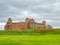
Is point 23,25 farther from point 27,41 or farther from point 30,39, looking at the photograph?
point 27,41

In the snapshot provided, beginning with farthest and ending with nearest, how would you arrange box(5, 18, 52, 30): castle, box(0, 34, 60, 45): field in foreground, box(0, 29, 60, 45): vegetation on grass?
A: box(5, 18, 52, 30): castle < box(0, 29, 60, 45): vegetation on grass < box(0, 34, 60, 45): field in foreground

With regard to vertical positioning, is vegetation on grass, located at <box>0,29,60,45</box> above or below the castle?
below

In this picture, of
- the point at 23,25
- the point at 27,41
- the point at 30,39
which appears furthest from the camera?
the point at 23,25

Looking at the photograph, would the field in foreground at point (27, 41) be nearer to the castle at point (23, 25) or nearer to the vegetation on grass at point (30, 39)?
the vegetation on grass at point (30, 39)

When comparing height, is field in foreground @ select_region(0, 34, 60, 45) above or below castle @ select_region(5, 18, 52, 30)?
below

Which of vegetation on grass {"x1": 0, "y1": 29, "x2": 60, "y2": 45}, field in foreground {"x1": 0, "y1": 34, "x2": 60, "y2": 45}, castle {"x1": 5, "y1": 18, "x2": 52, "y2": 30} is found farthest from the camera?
castle {"x1": 5, "y1": 18, "x2": 52, "y2": 30}

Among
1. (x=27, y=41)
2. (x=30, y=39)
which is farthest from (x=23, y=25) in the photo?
(x=27, y=41)

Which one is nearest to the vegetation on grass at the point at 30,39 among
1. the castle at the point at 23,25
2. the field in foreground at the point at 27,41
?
the field in foreground at the point at 27,41

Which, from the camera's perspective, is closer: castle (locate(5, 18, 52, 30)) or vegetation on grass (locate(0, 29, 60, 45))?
vegetation on grass (locate(0, 29, 60, 45))

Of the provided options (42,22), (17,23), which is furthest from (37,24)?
(17,23)

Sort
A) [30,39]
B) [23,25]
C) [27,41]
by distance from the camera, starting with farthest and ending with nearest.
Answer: [23,25] → [30,39] → [27,41]

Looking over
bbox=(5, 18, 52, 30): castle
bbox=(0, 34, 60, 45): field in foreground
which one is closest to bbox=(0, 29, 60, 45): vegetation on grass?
bbox=(0, 34, 60, 45): field in foreground

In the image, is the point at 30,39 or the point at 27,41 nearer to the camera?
the point at 27,41

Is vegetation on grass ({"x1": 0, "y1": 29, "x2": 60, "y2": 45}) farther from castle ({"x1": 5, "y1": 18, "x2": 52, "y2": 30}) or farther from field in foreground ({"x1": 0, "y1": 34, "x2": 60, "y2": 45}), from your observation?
castle ({"x1": 5, "y1": 18, "x2": 52, "y2": 30})
